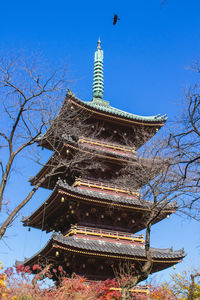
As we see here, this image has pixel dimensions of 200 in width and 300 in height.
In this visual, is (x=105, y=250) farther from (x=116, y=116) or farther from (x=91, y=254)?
(x=116, y=116)

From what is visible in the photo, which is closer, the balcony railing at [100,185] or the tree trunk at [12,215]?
the tree trunk at [12,215]

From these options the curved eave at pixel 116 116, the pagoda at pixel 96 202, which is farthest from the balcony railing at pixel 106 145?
the curved eave at pixel 116 116

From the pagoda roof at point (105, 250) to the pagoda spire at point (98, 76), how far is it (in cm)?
1273

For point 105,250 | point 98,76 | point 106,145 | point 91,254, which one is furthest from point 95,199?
point 98,76

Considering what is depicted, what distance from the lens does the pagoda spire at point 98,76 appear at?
28.4 m

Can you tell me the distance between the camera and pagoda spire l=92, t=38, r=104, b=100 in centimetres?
2838

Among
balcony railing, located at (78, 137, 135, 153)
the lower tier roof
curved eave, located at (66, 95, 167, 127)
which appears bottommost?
the lower tier roof

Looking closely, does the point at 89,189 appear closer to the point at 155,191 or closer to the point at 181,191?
the point at 155,191

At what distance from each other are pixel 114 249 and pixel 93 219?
103 inches

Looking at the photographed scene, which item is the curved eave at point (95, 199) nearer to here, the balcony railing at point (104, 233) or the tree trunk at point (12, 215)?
the balcony railing at point (104, 233)

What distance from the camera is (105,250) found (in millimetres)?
17516

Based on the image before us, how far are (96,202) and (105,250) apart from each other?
2.82m

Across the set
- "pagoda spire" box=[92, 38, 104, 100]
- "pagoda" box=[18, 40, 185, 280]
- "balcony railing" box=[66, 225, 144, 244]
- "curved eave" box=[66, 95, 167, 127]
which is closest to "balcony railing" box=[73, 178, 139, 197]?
"pagoda" box=[18, 40, 185, 280]

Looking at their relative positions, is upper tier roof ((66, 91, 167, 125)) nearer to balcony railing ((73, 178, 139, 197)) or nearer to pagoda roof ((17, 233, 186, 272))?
balcony railing ((73, 178, 139, 197))
